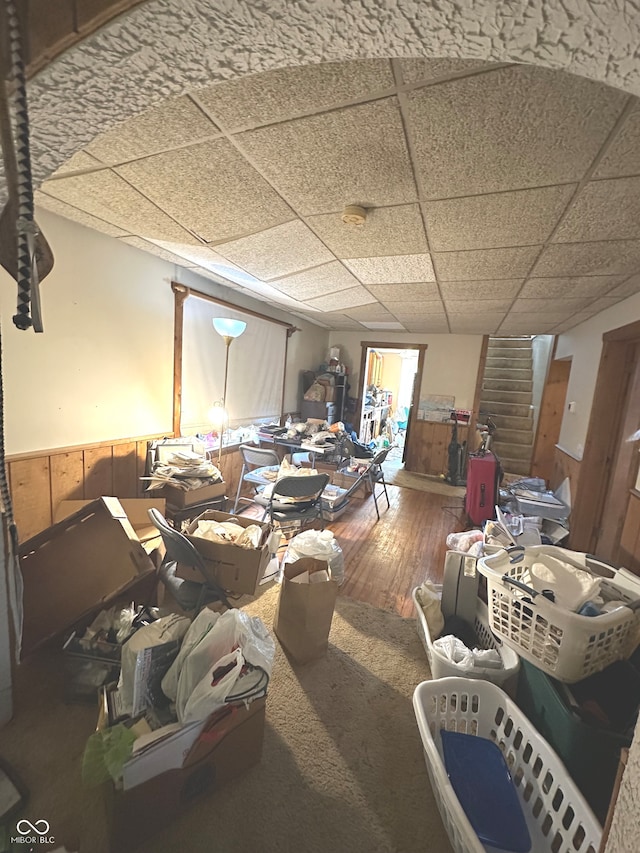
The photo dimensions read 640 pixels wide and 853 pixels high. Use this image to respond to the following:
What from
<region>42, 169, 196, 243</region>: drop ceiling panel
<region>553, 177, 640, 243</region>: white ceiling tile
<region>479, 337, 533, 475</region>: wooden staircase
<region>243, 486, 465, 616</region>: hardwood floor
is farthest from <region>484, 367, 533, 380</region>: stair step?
<region>42, 169, 196, 243</region>: drop ceiling panel

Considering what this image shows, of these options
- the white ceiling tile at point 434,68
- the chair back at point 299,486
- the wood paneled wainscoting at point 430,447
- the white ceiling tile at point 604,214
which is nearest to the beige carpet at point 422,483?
the wood paneled wainscoting at point 430,447

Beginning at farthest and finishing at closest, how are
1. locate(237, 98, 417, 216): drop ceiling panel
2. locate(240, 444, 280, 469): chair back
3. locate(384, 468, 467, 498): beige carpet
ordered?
locate(384, 468, 467, 498): beige carpet, locate(240, 444, 280, 469): chair back, locate(237, 98, 417, 216): drop ceiling panel

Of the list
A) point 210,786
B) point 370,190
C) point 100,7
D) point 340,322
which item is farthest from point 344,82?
point 340,322

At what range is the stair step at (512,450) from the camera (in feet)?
18.0

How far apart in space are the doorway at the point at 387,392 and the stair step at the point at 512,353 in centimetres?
157

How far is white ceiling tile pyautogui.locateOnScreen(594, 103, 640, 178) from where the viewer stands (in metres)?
0.93

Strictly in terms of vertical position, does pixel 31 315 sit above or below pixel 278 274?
below

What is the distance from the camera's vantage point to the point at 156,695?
3.74ft

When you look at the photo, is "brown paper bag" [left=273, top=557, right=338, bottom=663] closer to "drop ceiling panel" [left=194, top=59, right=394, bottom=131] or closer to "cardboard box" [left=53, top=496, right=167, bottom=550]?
Result: "cardboard box" [left=53, top=496, right=167, bottom=550]

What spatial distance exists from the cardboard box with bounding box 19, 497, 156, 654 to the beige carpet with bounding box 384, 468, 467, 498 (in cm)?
366

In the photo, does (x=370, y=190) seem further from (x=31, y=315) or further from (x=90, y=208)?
(x=90, y=208)

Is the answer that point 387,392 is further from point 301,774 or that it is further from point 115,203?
point 301,774

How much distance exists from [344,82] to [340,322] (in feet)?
13.3

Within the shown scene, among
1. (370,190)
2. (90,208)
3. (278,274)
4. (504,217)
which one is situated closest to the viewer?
(370,190)
